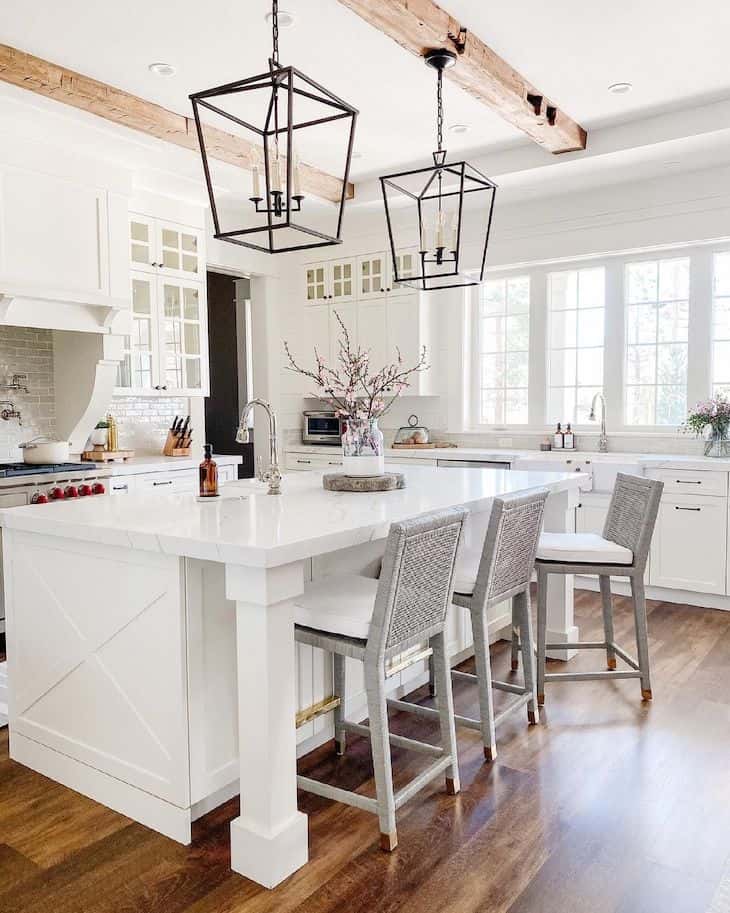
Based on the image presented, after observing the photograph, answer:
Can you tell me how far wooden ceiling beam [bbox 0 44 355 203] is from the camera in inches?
139

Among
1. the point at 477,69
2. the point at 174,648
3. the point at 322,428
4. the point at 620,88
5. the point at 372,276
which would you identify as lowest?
the point at 174,648

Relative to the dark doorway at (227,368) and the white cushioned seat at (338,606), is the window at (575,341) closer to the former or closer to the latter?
the dark doorway at (227,368)

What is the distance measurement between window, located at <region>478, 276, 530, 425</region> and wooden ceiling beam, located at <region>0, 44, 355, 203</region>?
233 cm

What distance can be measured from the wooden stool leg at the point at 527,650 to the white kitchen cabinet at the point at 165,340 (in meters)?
3.26

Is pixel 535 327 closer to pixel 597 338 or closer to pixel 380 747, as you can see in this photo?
pixel 597 338

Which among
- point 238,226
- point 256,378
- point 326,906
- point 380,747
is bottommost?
point 326,906

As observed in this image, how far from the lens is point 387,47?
139 inches

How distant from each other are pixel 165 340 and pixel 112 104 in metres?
1.73

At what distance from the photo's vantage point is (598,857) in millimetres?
2096

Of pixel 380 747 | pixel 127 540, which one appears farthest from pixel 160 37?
pixel 380 747

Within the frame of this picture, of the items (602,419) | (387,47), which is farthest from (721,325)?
(387,47)

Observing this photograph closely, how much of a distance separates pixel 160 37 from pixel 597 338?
369 cm

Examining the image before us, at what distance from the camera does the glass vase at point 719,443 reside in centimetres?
481

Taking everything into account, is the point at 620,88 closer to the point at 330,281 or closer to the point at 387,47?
the point at 387,47
